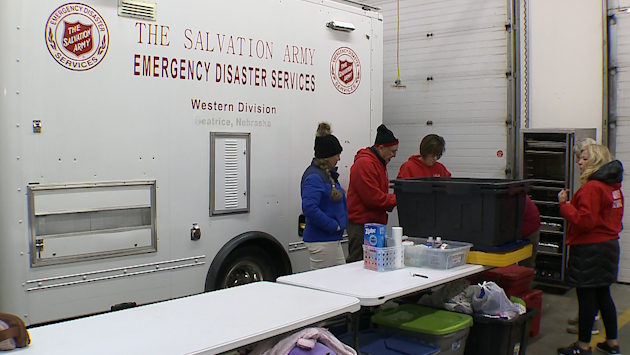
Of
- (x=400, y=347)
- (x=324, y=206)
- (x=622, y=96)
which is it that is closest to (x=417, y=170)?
(x=324, y=206)

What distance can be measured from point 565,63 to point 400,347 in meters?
5.35

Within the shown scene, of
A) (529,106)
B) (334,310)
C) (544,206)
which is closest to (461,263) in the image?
(334,310)

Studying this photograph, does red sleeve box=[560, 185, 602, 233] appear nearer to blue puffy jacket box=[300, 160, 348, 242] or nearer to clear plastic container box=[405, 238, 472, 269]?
clear plastic container box=[405, 238, 472, 269]

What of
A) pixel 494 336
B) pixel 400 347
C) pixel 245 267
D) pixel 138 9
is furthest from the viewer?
pixel 245 267

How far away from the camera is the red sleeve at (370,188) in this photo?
17.7 feet

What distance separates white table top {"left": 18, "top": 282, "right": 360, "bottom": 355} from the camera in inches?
92.8

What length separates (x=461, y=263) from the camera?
13.2 feet

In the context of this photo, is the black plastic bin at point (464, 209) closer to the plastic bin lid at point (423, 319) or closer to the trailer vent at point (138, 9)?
the plastic bin lid at point (423, 319)

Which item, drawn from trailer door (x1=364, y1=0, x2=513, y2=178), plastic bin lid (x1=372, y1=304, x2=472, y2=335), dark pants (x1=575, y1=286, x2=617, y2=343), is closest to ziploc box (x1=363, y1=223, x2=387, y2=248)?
plastic bin lid (x1=372, y1=304, x2=472, y2=335)

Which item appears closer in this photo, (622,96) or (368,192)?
(368,192)

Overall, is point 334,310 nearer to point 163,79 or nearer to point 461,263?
point 461,263

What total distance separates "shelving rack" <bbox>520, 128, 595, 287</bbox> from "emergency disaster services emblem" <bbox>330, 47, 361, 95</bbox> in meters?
2.25

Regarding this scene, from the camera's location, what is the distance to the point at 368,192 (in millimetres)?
5414

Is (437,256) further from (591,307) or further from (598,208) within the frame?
(591,307)
